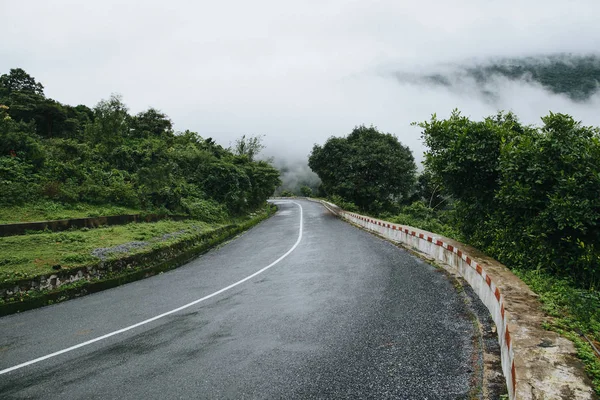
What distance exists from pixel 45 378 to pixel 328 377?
366cm

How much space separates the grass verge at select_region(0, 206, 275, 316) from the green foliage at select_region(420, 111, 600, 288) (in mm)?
9348

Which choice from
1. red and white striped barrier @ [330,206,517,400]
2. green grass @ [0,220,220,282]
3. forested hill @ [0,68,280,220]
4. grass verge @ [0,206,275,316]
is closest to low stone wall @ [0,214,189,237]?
green grass @ [0,220,220,282]

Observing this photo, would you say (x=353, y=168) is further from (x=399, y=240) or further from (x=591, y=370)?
(x=591, y=370)

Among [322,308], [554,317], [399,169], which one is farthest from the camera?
[399,169]

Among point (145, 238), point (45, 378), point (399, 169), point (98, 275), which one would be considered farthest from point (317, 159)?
point (45, 378)

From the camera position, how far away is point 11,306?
819 centimetres

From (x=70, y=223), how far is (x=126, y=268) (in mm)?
3242

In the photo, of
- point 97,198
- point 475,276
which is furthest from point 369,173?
point 475,276

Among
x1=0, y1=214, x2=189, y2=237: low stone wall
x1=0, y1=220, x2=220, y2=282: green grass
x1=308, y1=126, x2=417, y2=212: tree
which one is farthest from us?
x1=308, y1=126, x2=417, y2=212: tree

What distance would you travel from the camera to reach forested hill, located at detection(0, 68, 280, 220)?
1509 centimetres

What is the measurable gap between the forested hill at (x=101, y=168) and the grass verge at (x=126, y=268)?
3.97m

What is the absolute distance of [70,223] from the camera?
12898 mm

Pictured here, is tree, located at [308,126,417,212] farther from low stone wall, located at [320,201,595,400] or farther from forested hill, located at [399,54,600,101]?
forested hill, located at [399,54,600,101]

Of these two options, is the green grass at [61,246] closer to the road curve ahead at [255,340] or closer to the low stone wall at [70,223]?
the low stone wall at [70,223]
